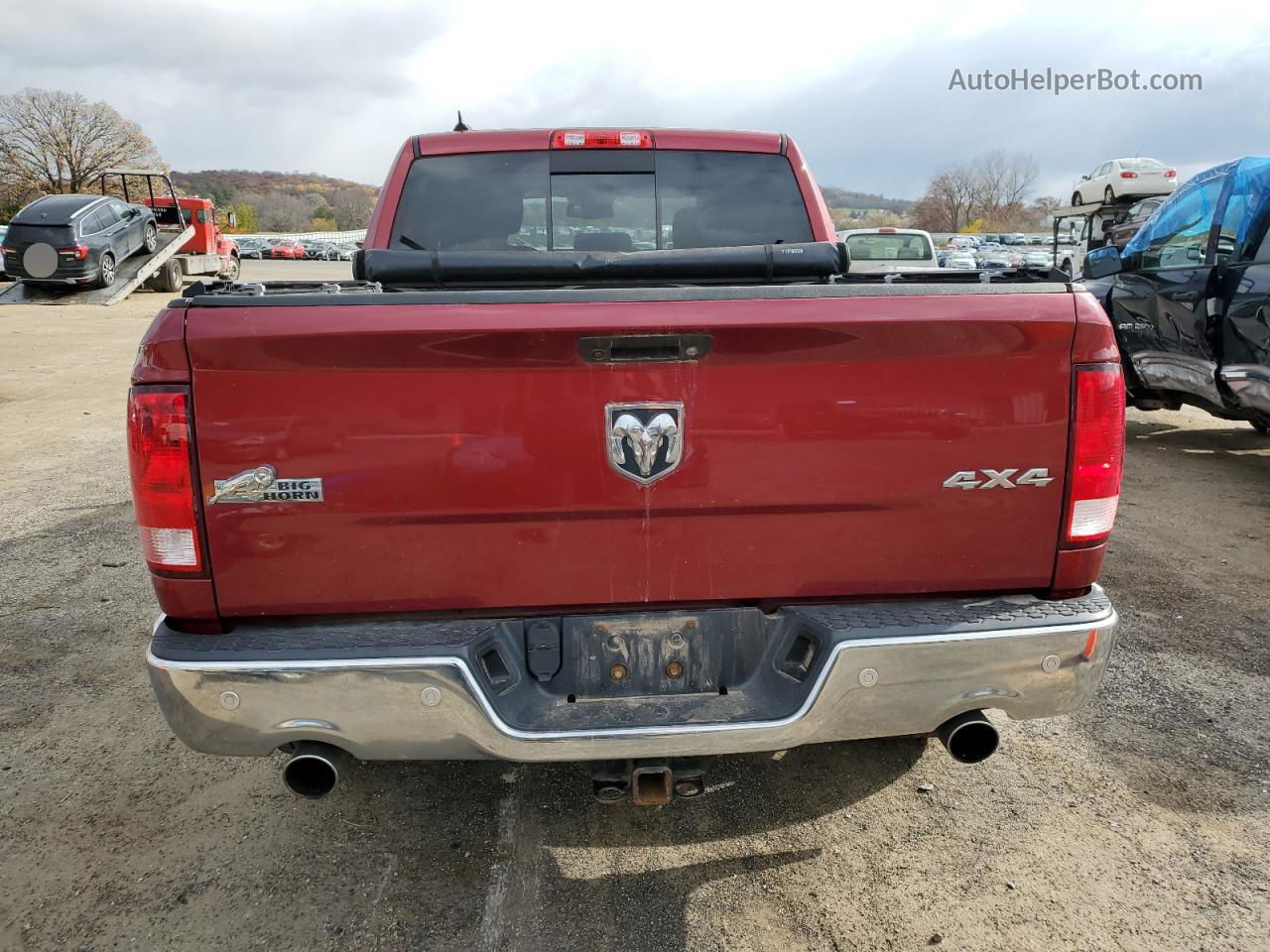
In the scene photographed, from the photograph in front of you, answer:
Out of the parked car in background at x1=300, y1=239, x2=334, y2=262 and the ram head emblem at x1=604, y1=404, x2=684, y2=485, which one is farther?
the parked car in background at x1=300, y1=239, x2=334, y2=262

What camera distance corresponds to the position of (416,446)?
2076mm

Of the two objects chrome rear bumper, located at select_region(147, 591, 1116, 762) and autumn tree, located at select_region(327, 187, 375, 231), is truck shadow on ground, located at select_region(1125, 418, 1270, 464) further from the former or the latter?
autumn tree, located at select_region(327, 187, 375, 231)

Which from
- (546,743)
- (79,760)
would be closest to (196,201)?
(79,760)

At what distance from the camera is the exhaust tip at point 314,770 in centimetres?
221

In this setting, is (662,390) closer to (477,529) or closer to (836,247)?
(477,529)

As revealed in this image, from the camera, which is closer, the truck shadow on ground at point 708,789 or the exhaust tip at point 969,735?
the exhaust tip at point 969,735

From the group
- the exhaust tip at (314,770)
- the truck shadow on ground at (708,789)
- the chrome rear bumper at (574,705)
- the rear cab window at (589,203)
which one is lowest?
the truck shadow on ground at (708,789)

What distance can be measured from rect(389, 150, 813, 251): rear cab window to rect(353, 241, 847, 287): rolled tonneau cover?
8.8 inches

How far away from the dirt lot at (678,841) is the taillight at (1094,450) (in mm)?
1062

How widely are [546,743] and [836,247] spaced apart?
2409 mm

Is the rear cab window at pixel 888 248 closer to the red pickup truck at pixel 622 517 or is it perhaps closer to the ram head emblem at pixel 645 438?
the red pickup truck at pixel 622 517

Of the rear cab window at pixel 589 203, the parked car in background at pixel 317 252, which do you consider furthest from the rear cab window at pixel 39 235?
the parked car in background at pixel 317 252

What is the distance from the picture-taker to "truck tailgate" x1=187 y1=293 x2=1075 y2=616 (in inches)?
80.3

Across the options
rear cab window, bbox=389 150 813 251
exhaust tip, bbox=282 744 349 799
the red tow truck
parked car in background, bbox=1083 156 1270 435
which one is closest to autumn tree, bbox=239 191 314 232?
the red tow truck
